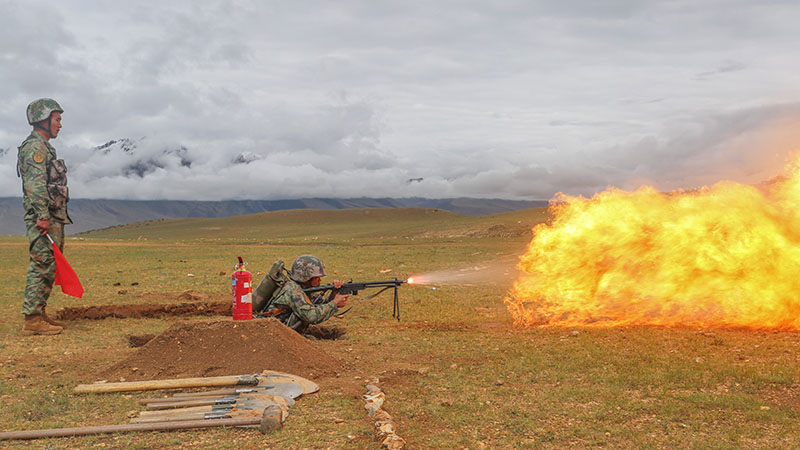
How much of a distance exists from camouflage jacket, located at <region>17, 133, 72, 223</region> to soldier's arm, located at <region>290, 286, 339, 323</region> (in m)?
6.81

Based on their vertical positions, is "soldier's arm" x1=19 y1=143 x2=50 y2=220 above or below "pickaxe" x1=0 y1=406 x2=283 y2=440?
above

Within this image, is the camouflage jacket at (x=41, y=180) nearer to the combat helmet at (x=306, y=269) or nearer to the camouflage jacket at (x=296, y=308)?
the camouflage jacket at (x=296, y=308)

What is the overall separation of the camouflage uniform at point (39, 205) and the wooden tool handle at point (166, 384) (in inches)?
228

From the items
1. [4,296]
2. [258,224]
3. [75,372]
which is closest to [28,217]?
[75,372]

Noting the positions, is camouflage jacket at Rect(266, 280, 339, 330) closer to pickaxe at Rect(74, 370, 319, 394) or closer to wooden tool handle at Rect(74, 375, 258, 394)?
pickaxe at Rect(74, 370, 319, 394)

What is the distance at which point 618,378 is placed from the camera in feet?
31.2

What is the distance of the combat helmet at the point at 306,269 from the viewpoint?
1341 cm

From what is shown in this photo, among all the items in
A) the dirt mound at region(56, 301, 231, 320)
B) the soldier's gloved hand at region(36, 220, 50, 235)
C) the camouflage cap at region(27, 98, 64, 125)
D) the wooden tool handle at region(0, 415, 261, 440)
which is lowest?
the dirt mound at region(56, 301, 231, 320)

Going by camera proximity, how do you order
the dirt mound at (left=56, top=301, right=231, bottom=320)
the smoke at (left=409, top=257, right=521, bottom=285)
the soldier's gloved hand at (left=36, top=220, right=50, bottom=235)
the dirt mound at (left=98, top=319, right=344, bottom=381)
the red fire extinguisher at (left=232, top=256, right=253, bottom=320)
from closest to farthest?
the dirt mound at (left=98, top=319, right=344, bottom=381) → the red fire extinguisher at (left=232, top=256, right=253, bottom=320) → the soldier's gloved hand at (left=36, top=220, right=50, bottom=235) → the dirt mound at (left=56, top=301, right=231, bottom=320) → the smoke at (left=409, top=257, right=521, bottom=285)

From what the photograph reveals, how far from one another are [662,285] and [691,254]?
109cm

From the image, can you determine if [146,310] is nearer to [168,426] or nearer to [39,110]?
[39,110]

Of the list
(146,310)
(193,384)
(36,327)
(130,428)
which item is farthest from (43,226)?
(130,428)

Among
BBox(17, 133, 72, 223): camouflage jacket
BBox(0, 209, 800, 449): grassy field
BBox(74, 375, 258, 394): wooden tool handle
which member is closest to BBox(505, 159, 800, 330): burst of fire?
BBox(0, 209, 800, 449): grassy field

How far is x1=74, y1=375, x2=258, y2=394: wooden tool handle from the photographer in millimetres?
9000
